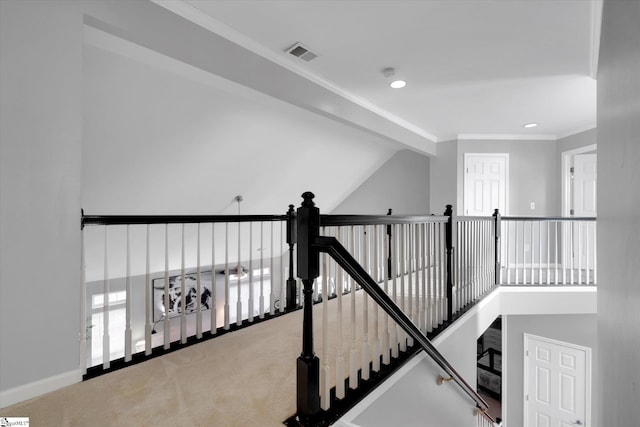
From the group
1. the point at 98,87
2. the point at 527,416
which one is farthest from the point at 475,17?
the point at 527,416

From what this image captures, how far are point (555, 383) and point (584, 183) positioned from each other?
3441mm

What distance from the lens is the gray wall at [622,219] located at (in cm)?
100

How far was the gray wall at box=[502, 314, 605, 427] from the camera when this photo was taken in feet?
17.2

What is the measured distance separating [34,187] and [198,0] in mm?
1609

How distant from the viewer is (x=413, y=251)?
2.28 meters

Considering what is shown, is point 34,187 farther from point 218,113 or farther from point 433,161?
point 433,161

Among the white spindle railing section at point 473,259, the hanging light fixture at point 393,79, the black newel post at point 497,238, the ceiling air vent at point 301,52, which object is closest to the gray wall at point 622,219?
the white spindle railing section at point 473,259

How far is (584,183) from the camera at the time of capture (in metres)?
5.55

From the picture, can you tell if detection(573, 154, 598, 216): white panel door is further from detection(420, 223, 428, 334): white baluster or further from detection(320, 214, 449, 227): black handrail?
detection(320, 214, 449, 227): black handrail

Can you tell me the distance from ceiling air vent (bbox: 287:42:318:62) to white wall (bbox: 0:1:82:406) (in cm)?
157

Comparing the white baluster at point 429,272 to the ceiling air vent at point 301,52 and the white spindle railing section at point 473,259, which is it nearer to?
the white spindle railing section at point 473,259

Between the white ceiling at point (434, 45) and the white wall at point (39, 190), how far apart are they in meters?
0.80

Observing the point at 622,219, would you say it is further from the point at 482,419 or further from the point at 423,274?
the point at 482,419

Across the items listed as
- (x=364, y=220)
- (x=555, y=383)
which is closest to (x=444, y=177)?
(x=555, y=383)
